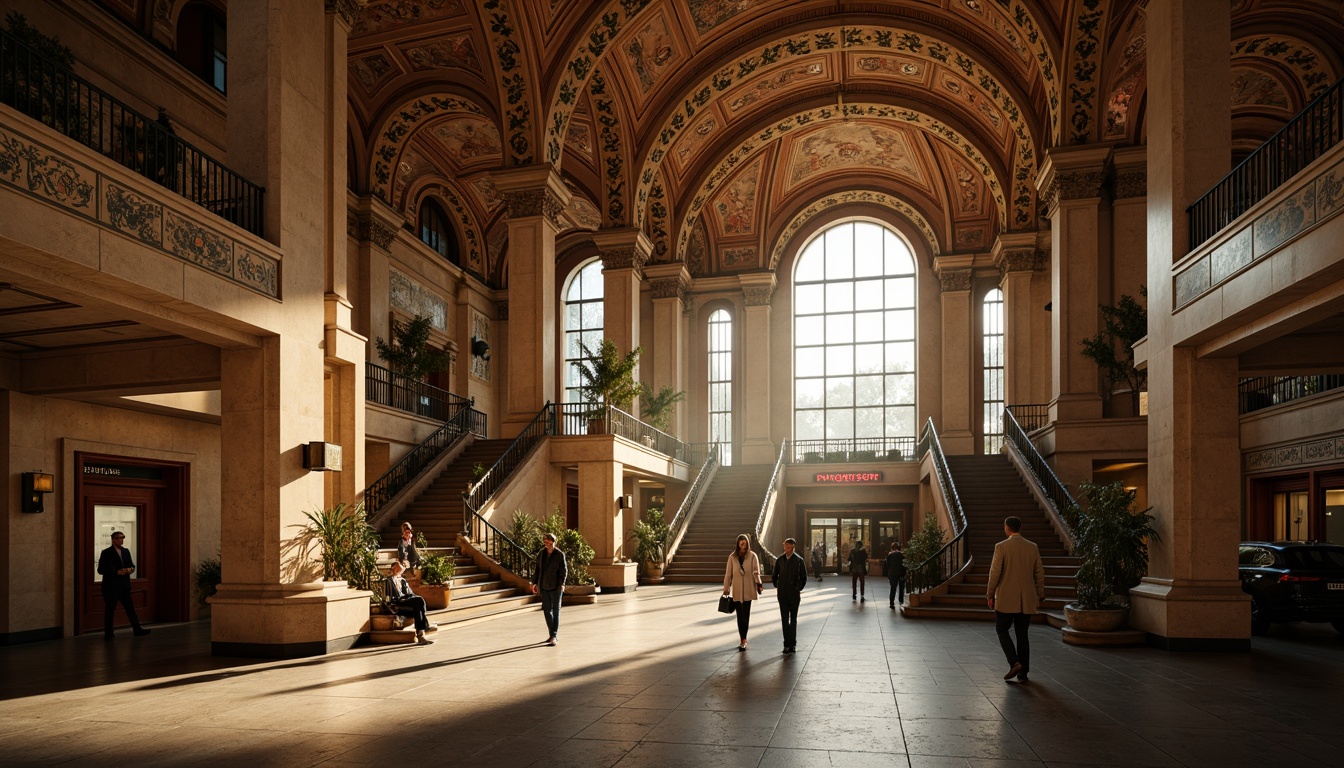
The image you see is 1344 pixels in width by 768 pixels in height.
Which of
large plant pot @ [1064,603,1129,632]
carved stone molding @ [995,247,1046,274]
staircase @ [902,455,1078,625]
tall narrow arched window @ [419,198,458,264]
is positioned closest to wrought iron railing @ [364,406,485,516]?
tall narrow arched window @ [419,198,458,264]

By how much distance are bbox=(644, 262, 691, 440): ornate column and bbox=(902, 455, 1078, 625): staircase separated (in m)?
9.26

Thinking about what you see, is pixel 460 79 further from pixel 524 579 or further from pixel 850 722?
pixel 850 722

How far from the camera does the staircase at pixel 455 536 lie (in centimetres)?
1370

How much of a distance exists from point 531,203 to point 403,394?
6452mm

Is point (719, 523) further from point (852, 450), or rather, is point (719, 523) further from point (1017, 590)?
point (1017, 590)

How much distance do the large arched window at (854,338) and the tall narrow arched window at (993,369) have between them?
2582 millimetres

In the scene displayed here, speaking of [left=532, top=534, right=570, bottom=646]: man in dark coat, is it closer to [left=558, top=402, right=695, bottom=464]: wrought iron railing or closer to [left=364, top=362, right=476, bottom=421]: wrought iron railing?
[left=558, top=402, right=695, bottom=464]: wrought iron railing

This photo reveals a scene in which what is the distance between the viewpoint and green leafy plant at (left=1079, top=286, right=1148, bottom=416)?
704 inches

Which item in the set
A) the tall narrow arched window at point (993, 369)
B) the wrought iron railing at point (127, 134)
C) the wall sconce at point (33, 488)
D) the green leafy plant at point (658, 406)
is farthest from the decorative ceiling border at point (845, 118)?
the wall sconce at point (33, 488)

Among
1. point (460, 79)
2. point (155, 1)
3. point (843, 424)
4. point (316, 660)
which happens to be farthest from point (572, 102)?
point (843, 424)

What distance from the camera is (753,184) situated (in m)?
31.1

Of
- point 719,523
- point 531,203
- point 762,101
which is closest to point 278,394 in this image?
point 531,203

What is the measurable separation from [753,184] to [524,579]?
63.1 feet

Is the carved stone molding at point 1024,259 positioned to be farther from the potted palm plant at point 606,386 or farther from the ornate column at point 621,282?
the potted palm plant at point 606,386
